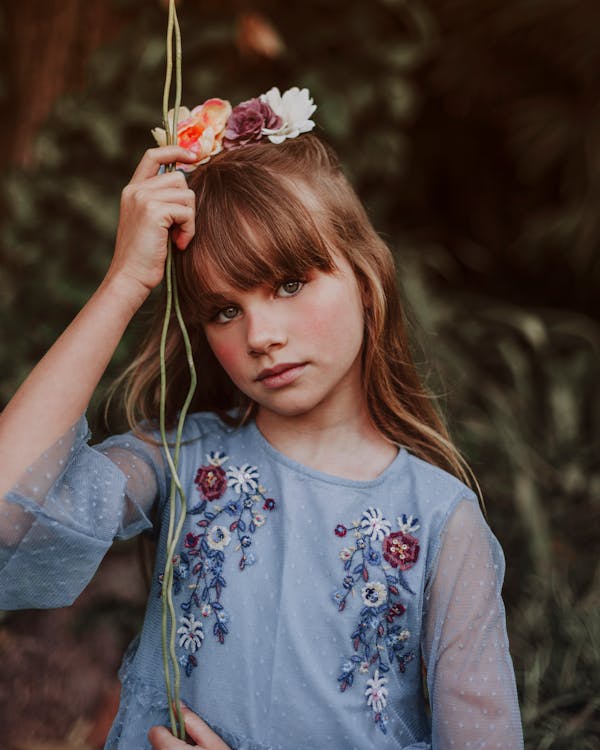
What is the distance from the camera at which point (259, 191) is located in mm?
1655

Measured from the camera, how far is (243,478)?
1.79 metres

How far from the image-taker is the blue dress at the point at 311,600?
1.64 m

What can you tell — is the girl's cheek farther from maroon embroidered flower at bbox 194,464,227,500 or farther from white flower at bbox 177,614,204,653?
white flower at bbox 177,614,204,653

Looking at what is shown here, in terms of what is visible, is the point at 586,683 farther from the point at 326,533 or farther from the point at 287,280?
the point at 287,280

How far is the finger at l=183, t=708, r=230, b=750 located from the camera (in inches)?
63.4

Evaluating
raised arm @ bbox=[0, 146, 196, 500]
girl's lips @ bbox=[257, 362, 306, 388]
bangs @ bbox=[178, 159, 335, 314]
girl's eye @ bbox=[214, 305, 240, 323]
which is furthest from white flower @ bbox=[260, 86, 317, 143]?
girl's lips @ bbox=[257, 362, 306, 388]

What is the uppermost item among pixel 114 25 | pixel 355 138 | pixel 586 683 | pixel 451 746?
pixel 114 25

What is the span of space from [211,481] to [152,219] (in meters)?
0.53

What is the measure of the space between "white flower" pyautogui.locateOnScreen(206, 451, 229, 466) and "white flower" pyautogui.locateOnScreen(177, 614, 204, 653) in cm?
30

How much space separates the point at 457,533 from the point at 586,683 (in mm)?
1115

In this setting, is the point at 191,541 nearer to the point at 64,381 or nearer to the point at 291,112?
the point at 64,381

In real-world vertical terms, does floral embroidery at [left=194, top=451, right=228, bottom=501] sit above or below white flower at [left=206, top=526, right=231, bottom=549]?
above

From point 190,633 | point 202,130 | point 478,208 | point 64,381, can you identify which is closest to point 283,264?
point 202,130

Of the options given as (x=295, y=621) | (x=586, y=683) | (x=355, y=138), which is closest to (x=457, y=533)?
(x=295, y=621)
